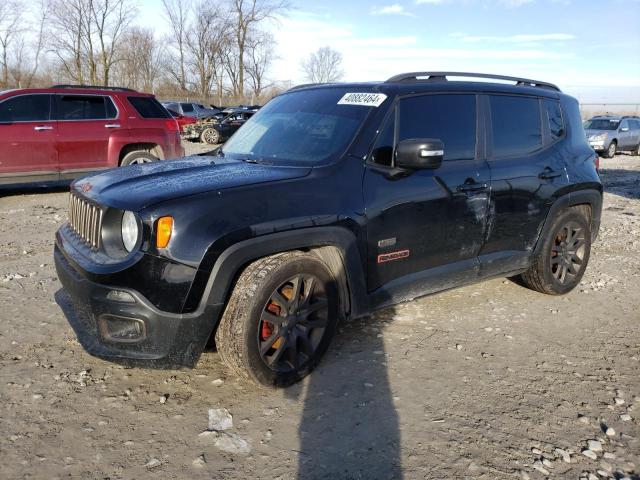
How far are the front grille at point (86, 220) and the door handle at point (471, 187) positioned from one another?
7.77ft

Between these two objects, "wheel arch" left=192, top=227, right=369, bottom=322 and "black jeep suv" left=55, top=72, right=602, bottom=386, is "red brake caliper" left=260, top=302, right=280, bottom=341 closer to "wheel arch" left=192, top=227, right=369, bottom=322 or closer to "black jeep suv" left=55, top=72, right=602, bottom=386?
"black jeep suv" left=55, top=72, right=602, bottom=386

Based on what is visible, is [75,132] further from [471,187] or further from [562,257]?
[562,257]

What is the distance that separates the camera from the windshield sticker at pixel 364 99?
359 cm

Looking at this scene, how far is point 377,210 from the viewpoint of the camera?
3.36 m

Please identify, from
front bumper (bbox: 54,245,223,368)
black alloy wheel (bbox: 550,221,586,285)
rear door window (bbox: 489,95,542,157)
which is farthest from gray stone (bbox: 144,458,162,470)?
black alloy wheel (bbox: 550,221,586,285)

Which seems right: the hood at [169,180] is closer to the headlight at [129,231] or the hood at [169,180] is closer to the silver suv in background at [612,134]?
the headlight at [129,231]

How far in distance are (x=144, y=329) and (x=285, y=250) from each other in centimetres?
86

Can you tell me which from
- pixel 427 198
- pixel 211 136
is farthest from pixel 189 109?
pixel 427 198

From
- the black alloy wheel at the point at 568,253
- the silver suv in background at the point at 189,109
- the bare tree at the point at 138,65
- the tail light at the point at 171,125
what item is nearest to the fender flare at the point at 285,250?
the black alloy wheel at the point at 568,253

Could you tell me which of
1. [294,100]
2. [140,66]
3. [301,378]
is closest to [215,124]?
[294,100]

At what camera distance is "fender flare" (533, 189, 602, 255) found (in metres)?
4.56

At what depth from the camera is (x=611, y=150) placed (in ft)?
67.4

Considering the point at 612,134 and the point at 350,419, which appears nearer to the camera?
the point at 350,419

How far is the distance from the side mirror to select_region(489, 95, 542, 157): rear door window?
1.01m
